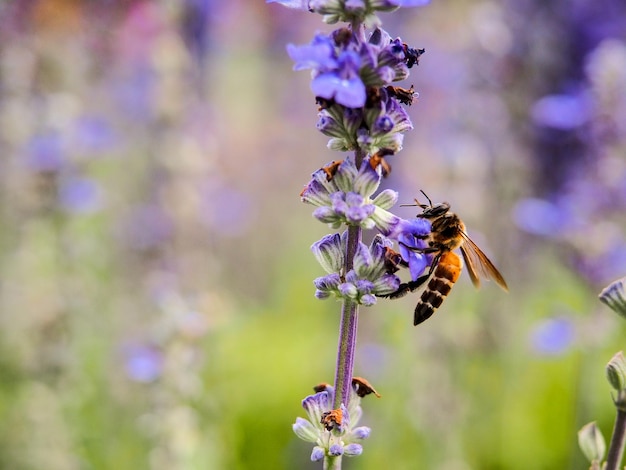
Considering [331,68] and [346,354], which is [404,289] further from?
[331,68]

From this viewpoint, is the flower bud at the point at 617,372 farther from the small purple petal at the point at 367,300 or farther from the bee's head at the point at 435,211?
the bee's head at the point at 435,211

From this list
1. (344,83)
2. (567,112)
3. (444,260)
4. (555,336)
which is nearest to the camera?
(344,83)

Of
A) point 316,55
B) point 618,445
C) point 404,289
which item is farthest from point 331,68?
point 618,445

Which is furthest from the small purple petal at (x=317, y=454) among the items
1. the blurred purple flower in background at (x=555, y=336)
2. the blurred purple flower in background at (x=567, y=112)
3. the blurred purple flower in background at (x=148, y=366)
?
the blurred purple flower in background at (x=567, y=112)

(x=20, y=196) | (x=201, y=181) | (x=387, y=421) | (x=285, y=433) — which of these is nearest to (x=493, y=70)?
(x=201, y=181)

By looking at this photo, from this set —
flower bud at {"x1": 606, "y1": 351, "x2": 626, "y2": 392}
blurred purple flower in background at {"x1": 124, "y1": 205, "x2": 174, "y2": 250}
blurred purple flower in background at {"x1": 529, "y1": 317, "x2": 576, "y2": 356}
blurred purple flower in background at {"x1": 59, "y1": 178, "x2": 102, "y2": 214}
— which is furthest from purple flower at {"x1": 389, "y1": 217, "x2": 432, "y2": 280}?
blurred purple flower in background at {"x1": 124, "y1": 205, "x2": 174, "y2": 250}

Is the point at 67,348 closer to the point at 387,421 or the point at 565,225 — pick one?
the point at 387,421
